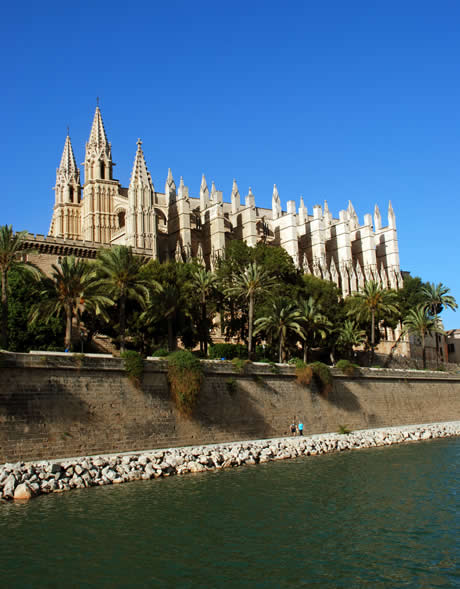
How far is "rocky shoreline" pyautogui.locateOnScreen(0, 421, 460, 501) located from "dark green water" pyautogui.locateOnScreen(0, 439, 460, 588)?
2.13ft

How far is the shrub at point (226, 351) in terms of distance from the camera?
122 ft

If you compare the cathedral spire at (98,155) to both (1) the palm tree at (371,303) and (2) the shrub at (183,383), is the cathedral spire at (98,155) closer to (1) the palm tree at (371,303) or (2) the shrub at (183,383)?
(1) the palm tree at (371,303)

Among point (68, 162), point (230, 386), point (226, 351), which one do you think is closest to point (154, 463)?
point (230, 386)

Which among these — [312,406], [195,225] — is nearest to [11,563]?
[312,406]

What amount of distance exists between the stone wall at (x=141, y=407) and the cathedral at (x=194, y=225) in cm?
2075

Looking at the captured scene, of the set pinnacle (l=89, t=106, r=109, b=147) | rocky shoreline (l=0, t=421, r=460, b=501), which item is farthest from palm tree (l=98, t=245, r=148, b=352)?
pinnacle (l=89, t=106, r=109, b=147)

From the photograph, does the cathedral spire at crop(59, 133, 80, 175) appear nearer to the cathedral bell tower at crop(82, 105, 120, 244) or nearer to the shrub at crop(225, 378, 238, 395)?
the cathedral bell tower at crop(82, 105, 120, 244)

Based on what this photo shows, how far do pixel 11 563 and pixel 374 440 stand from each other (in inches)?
853

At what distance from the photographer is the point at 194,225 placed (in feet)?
206

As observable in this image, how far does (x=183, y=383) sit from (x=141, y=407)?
2.03m

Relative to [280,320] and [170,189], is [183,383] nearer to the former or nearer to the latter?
[280,320]

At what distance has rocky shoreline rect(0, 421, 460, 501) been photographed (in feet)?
63.0

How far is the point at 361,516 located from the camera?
1702 cm

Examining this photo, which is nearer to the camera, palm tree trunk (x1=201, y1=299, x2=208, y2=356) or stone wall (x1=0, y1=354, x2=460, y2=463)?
stone wall (x1=0, y1=354, x2=460, y2=463)
